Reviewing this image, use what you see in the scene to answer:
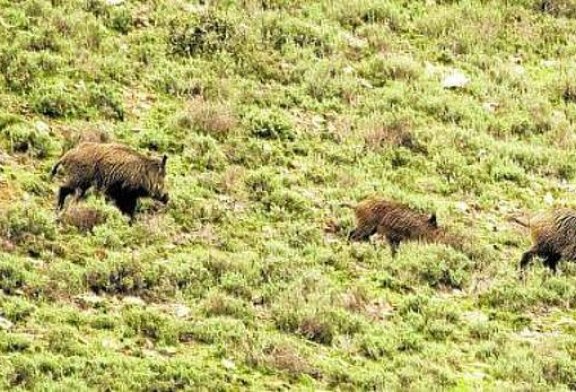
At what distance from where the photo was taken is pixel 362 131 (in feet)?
56.5

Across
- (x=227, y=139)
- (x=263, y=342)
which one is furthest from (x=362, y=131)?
(x=263, y=342)

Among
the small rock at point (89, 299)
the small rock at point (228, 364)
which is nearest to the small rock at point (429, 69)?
the small rock at point (89, 299)

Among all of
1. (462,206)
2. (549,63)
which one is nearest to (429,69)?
(549,63)

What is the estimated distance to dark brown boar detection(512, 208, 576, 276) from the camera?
14.1m

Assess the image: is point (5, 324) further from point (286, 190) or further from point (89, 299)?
point (286, 190)

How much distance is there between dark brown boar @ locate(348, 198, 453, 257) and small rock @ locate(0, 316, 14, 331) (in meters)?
5.06

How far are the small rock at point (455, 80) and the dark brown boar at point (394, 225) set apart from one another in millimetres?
5465

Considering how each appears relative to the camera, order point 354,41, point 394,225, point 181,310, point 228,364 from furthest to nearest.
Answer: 1. point 354,41
2. point 394,225
3. point 181,310
4. point 228,364

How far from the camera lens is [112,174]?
1377cm

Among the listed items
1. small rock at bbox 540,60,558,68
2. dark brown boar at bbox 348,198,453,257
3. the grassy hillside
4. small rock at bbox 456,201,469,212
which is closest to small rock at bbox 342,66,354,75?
the grassy hillside

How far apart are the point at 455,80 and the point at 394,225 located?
600 centimetres

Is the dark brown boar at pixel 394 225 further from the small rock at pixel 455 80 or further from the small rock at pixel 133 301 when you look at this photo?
the small rock at pixel 455 80

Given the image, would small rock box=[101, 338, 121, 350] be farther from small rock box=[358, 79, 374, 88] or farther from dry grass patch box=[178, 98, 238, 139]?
small rock box=[358, 79, 374, 88]

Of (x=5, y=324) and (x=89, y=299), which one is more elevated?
(x=5, y=324)
